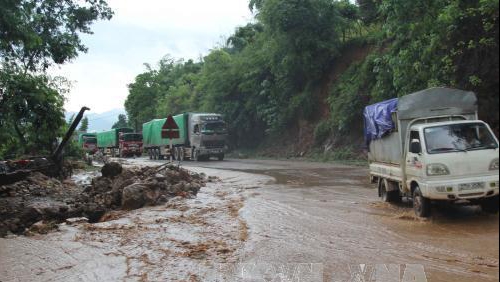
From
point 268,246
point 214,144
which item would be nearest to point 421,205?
point 268,246

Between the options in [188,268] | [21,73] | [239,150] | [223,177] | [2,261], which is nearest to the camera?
[188,268]

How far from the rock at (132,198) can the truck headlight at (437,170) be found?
26.8ft

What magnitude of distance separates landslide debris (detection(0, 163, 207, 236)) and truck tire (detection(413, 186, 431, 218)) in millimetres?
7422

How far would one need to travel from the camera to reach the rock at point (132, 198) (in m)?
13.6

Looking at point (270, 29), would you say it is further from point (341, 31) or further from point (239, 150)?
point (239, 150)

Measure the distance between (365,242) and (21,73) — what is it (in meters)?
13.5

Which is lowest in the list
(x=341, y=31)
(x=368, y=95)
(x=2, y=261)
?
(x=2, y=261)

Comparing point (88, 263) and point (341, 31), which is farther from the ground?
point (341, 31)

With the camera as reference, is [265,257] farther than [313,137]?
No

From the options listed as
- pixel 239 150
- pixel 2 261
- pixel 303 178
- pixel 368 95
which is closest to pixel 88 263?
pixel 2 261

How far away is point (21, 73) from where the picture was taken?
54.0 feet

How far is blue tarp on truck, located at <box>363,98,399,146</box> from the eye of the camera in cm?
1081

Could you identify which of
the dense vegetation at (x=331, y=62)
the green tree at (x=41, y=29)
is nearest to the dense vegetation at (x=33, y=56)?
the green tree at (x=41, y=29)

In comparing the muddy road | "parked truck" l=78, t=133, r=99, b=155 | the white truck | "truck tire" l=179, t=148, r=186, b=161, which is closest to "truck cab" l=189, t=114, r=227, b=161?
"truck tire" l=179, t=148, r=186, b=161
